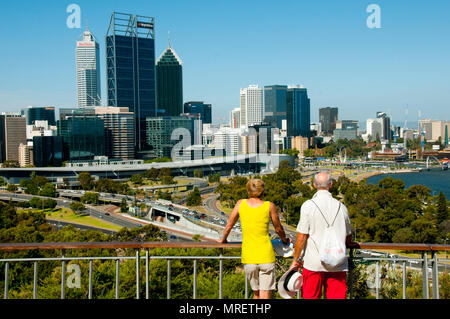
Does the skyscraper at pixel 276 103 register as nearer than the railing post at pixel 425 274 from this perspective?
No

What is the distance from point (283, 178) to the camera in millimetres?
27984

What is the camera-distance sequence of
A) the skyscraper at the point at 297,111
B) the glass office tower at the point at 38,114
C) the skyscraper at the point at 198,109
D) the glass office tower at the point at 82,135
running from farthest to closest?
the skyscraper at the point at 198,109
the skyscraper at the point at 297,111
the glass office tower at the point at 38,114
the glass office tower at the point at 82,135

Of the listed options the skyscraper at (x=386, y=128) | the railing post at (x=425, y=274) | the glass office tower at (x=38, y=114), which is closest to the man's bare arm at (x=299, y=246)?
the railing post at (x=425, y=274)

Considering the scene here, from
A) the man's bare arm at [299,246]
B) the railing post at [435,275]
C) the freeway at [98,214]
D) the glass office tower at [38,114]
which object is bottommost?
the freeway at [98,214]

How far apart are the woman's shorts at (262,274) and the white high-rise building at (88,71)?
7749cm

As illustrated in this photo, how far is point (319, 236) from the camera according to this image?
188cm

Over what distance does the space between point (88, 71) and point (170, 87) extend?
21.5 metres

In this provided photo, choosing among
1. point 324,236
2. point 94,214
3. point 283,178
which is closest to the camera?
point 324,236

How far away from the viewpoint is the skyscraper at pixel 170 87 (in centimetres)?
6391

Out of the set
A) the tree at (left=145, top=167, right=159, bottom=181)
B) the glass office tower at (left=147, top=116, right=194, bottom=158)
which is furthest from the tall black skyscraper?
the tree at (left=145, top=167, right=159, bottom=181)

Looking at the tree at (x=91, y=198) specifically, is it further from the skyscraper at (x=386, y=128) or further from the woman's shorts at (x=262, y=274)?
the skyscraper at (x=386, y=128)

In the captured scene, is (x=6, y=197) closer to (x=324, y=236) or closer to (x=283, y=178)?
(x=283, y=178)
